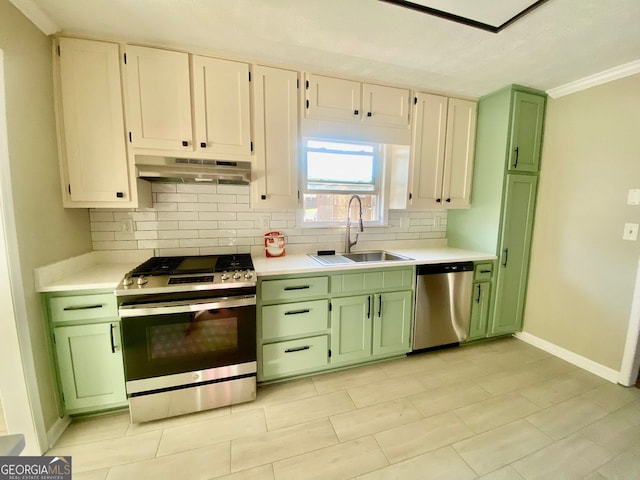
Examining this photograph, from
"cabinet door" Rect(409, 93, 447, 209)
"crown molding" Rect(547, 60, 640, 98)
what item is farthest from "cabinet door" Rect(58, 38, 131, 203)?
"crown molding" Rect(547, 60, 640, 98)

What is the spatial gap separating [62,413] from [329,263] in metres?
1.97

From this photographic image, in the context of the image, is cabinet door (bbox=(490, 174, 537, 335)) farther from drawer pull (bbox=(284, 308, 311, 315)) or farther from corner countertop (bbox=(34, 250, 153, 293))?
corner countertop (bbox=(34, 250, 153, 293))

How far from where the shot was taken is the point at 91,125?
1.81 meters

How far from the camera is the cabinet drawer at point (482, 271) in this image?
2581 millimetres

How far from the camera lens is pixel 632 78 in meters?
2.04

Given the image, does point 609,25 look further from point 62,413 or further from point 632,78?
point 62,413

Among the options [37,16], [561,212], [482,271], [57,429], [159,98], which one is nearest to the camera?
[37,16]

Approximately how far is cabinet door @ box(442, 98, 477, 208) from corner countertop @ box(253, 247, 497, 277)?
0.51 metres

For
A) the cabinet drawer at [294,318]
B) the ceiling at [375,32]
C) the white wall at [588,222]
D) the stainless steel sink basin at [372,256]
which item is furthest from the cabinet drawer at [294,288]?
the white wall at [588,222]

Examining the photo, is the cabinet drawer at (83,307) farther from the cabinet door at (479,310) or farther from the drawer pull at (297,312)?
the cabinet door at (479,310)

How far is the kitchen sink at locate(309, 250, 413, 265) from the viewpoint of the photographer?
2.33 metres

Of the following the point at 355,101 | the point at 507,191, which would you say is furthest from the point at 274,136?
the point at 507,191

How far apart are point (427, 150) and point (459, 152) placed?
0.38 meters

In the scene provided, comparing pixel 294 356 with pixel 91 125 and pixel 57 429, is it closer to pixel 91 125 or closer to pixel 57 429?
pixel 57 429
